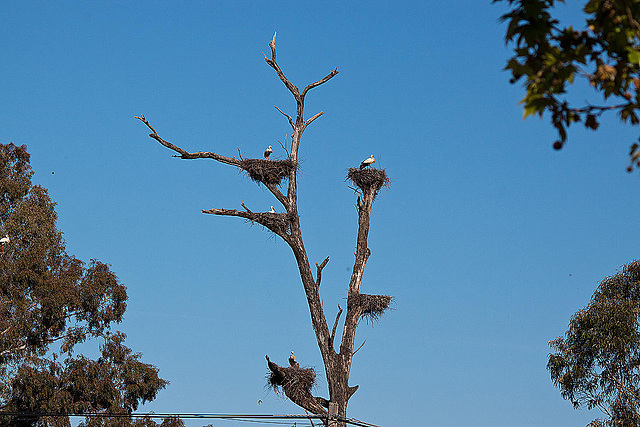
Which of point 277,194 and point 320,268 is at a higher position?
point 277,194

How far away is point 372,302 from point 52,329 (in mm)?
11926

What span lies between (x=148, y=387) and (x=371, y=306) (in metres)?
11.0

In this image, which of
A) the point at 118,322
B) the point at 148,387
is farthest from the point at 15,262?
the point at 148,387

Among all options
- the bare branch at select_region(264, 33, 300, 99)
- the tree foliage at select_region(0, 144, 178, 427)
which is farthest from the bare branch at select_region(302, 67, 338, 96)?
the tree foliage at select_region(0, 144, 178, 427)

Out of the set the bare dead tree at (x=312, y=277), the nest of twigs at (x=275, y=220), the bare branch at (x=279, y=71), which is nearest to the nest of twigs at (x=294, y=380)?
the bare dead tree at (x=312, y=277)

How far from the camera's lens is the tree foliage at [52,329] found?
21.5 m

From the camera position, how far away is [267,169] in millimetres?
13789

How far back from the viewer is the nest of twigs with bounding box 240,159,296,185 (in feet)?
45.1

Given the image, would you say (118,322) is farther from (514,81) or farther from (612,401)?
(514,81)

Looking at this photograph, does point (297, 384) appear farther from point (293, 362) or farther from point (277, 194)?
point (277, 194)

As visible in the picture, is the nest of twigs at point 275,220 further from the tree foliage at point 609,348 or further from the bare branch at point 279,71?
the tree foliage at point 609,348

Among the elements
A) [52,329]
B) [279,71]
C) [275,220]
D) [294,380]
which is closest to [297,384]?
[294,380]

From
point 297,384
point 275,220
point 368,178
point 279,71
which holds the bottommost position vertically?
point 297,384

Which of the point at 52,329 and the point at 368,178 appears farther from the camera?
the point at 52,329
